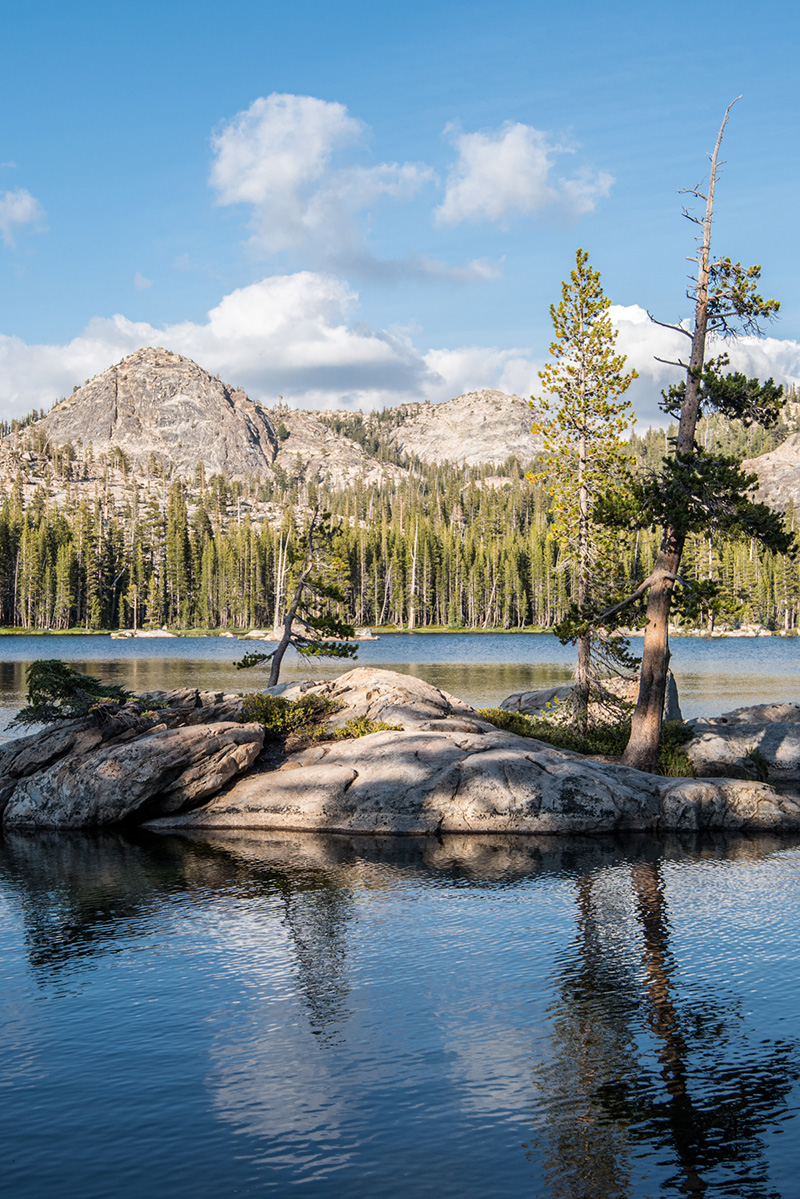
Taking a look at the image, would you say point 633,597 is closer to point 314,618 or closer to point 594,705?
point 594,705

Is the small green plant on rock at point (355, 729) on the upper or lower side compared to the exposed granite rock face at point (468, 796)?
upper

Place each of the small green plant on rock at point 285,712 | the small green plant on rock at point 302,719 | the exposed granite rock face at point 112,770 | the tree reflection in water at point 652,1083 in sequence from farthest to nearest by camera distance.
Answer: the small green plant on rock at point 285,712, the small green plant on rock at point 302,719, the exposed granite rock face at point 112,770, the tree reflection in water at point 652,1083

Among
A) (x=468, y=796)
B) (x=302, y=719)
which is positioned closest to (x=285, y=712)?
(x=302, y=719)

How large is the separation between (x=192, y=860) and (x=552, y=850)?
24.5 feet

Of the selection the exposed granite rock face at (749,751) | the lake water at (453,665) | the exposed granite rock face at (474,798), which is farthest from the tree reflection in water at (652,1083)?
the lake water at (453,665)

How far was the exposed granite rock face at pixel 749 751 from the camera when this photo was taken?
90.0 feet

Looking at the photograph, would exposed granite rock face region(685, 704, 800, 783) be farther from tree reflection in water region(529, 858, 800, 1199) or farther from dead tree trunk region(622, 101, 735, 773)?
tree reflection in water region(529, 858, 800, 1199)

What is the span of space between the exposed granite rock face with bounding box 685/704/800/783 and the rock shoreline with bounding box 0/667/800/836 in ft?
14.1

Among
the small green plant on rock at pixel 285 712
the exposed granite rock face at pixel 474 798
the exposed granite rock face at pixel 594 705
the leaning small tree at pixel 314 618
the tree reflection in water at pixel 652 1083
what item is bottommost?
the tree reflection in water at pixel 652 1083

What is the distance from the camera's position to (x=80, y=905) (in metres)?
16.2

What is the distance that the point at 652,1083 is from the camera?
9.82m

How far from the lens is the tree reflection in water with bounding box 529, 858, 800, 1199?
8297 millimetres

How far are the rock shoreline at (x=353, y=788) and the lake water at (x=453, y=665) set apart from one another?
725 inches

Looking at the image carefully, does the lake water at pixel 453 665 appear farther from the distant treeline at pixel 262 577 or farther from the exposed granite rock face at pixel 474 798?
the distant treeline at pixel 262 577
